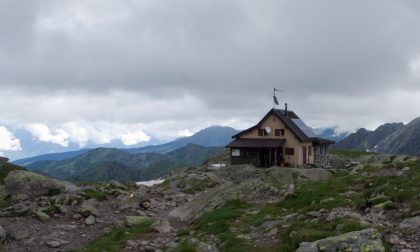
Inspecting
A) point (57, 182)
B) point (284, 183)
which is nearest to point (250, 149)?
point (284, 183)

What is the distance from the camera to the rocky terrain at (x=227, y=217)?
15.8 m

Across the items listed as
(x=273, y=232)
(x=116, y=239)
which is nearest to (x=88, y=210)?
(x=116, y=239)

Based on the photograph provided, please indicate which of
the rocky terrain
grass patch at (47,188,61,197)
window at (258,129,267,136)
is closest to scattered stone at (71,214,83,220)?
the rocky terrain

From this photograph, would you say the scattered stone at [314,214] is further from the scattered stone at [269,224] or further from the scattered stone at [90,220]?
the scattered stone at [90,220]

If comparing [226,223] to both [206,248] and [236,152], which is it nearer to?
[206,248]

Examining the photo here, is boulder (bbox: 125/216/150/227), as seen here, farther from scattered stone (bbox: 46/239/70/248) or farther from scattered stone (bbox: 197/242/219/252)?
Result: scattered stone (bbox: 197/242/219/252)

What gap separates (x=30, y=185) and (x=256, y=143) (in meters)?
40.6

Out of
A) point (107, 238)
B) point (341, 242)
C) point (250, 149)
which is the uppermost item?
point (250, 149)

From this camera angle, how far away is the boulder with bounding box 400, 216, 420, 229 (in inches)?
616

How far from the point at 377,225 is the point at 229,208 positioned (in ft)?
37.5

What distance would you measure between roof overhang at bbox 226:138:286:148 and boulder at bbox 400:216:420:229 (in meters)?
49.5

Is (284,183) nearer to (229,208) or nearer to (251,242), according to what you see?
(229,208)

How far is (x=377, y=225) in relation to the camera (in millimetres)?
15617

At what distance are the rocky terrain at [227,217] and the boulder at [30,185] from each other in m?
0.08
